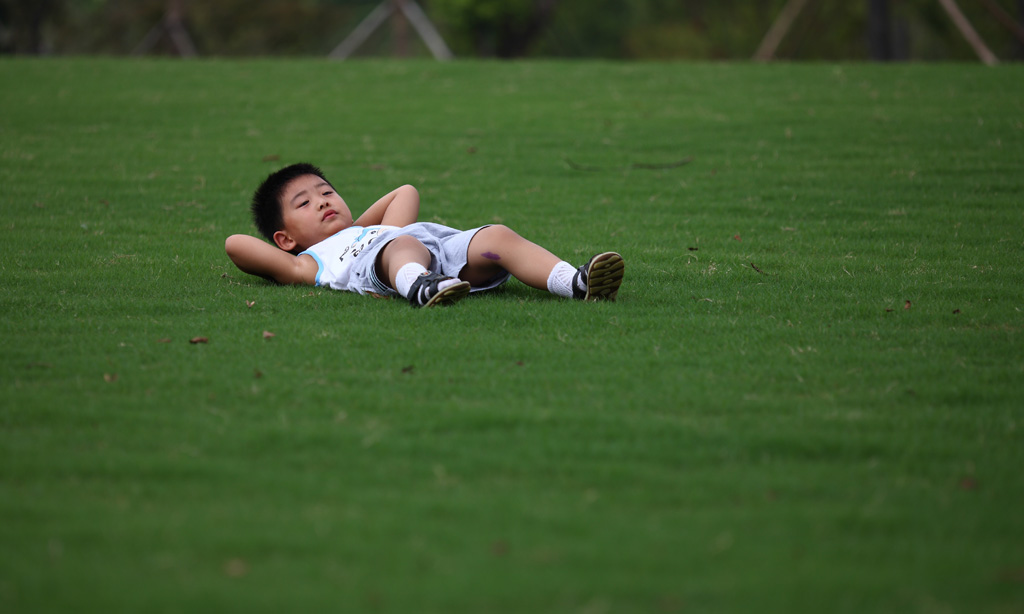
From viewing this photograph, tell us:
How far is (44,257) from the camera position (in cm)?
655

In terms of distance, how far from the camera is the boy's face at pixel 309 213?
239 inches

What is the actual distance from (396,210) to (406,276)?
1075mm

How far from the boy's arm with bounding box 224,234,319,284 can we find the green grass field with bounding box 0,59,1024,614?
0.52ft

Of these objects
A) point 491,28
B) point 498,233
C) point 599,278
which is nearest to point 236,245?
point 498,233

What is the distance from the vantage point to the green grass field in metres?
2.63

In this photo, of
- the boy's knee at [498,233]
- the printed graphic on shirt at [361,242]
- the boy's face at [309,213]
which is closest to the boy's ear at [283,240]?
the boy's face at [309,213]

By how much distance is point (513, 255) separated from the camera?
539 centimetres

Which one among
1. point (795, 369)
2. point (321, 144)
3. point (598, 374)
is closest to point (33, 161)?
point (321, 144)

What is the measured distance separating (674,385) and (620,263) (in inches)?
50.3

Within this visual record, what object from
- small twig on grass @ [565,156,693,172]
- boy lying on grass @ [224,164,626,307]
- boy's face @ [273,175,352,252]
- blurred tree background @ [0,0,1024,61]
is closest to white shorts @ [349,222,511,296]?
boy lying on grass @ [224,164,626,307]

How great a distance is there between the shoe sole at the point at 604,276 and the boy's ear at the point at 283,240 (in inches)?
84.4

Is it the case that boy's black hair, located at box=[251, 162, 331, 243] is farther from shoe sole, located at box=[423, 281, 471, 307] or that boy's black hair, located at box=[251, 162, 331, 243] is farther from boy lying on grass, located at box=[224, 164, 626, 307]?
shoe sole, located at box=[423, 281, 471, 307]

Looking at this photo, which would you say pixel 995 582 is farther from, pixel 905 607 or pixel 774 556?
pixel 774 556

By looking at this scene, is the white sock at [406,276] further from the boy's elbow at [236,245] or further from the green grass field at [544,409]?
the boy's elbow at [236,245]
